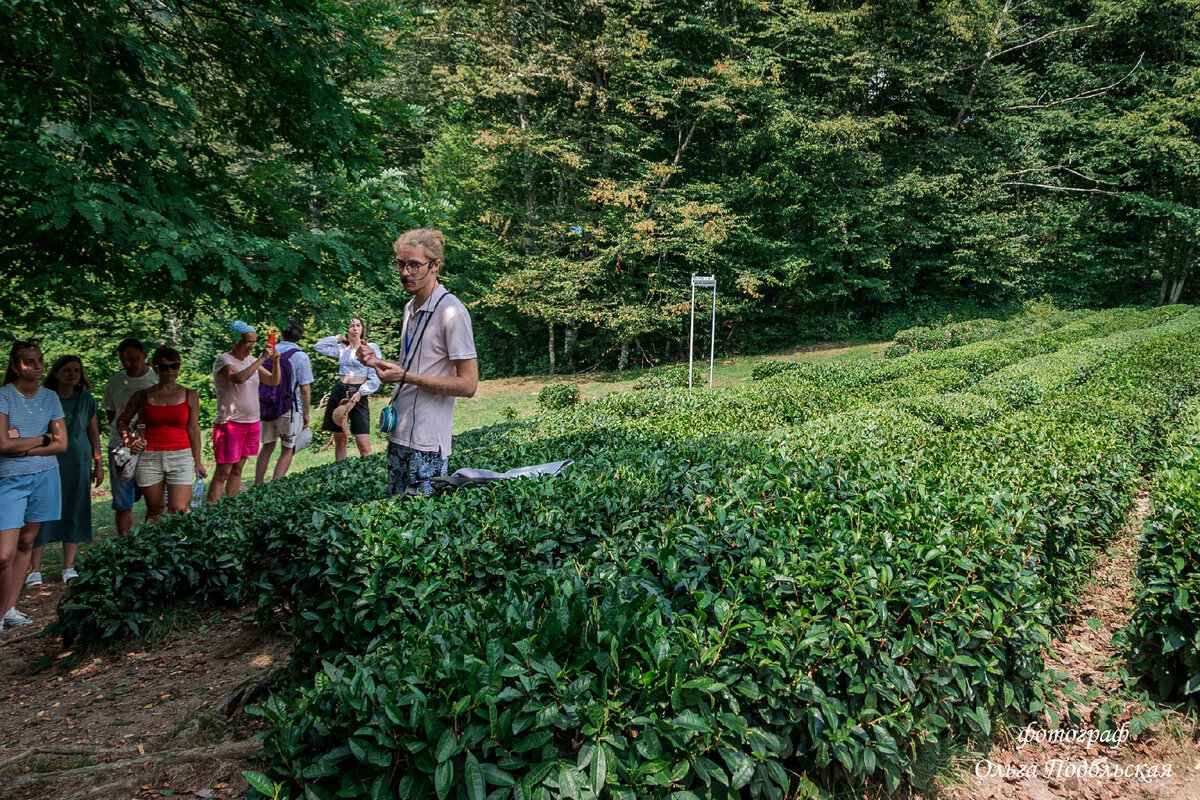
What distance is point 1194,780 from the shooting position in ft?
9.33

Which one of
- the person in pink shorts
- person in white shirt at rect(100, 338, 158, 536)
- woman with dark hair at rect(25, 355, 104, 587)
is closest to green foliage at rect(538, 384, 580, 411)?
the person in pink shorts

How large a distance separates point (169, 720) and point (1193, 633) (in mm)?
5069

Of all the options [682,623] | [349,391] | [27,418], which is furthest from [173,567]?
[682,623]

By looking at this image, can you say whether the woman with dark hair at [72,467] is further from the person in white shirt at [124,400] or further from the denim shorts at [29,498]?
the denim shorts at [29,498]

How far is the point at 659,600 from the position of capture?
2287 millimetres

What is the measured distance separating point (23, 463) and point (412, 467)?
9.89 feet

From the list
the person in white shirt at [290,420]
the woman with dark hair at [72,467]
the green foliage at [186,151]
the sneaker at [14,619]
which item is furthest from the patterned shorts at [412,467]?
the person in white shirt at [290,420]

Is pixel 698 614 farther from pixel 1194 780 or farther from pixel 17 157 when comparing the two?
pixel 17 157

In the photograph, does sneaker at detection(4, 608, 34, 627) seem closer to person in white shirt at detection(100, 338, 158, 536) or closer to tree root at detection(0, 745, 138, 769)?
person in white shirt at detection(100, 338, 158, 536)

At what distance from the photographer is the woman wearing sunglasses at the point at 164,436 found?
18.9 feet

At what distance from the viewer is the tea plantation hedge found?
1779 mm

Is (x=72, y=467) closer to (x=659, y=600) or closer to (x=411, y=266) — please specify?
(x=411, y=266)

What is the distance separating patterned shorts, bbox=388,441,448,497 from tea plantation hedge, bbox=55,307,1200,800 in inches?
5.9

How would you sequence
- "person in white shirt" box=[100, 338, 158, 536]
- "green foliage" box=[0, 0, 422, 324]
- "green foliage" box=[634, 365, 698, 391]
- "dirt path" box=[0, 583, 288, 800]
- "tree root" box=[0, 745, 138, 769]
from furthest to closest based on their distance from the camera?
"green foliage" box=[634, 365, 698, 391] < "person in white shirt" box=[100, 338, 158, 536] < "green foliage" box=[0, 0, 422, 324] < "tree root" box=[0, 745, 138, 769] < "dirt path" box=[0, 583, 288, 800]
